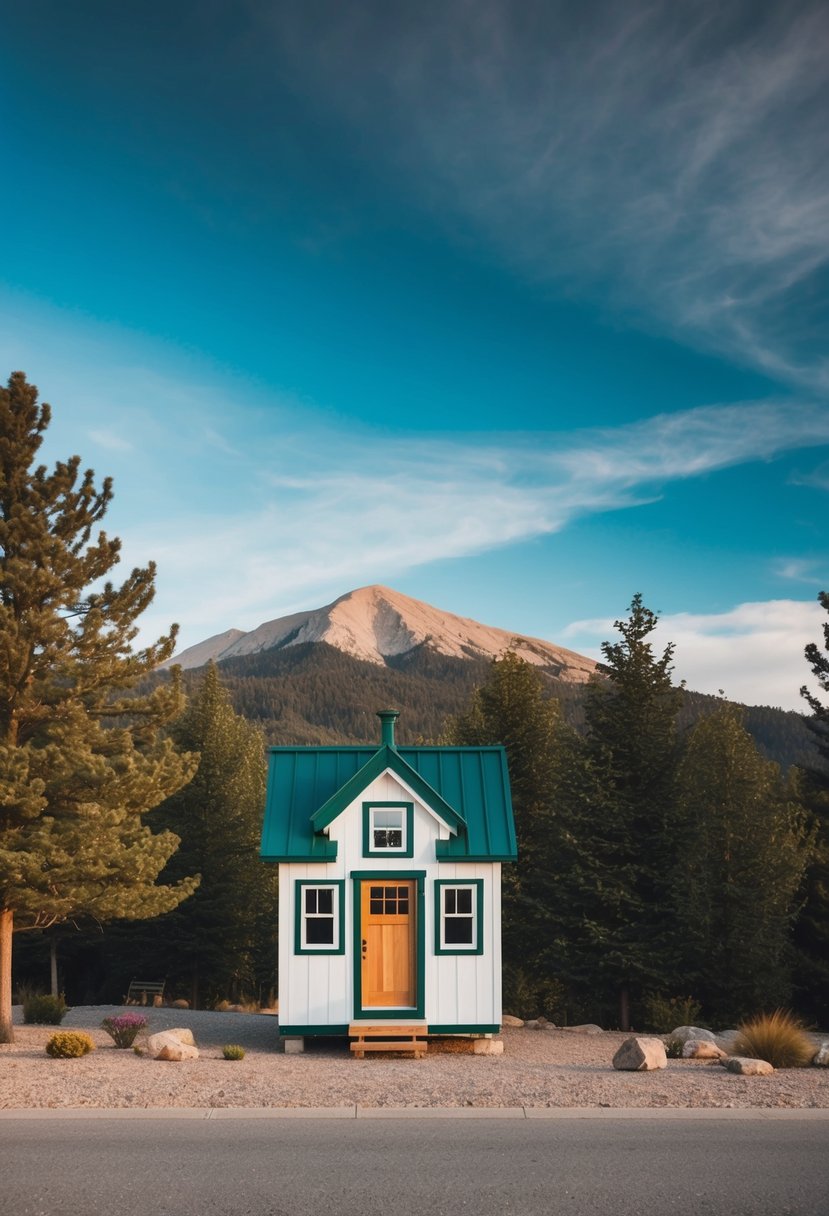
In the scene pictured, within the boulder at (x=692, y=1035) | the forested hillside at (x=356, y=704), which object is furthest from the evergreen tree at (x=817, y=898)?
the forested hillside at (x=356, y=704)

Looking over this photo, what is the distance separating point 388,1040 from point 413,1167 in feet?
31.0

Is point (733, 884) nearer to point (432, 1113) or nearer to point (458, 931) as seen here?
point (458, 931)

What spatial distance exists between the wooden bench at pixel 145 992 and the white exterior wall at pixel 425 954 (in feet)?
47.7

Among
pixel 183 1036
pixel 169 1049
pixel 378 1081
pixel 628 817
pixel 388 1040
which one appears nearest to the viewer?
pixel 378 1081

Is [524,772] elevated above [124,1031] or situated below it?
above

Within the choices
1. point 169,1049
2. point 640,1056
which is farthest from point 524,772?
point 169,1049

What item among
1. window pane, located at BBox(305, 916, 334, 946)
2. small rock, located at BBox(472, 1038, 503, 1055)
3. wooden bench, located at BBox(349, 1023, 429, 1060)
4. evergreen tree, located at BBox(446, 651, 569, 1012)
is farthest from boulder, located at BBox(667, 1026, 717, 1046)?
evergreen tree, located at BBox(446, 651, 569, 1012)

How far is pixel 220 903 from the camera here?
33.2 metres

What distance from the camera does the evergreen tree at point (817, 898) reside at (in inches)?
1158

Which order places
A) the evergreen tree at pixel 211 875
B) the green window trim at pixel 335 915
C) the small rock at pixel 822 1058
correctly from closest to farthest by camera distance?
the small rock at pixel 822 1058
the green window trim at pixel 335 915
the evergreen tree at pixel 211 875

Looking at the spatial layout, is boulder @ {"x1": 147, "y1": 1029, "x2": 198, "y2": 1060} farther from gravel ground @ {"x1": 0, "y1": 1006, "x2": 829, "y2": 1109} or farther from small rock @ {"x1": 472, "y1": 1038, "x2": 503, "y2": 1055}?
small rock @ {"x1": 472, "y1": 1038, "x2": 503, "y2": 1055}

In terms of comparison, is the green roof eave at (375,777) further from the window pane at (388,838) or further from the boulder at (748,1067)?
the boulder at (748,1067)

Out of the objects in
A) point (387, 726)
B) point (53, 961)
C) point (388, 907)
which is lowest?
point (53, 961)

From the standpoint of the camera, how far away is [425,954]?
18.5 metres
